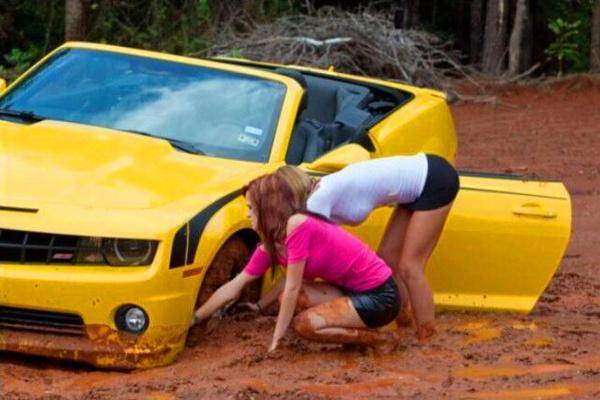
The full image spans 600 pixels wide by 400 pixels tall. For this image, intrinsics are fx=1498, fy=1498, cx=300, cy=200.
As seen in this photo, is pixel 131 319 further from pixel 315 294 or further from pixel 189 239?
pixel 315 294

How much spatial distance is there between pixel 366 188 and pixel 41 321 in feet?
5.38

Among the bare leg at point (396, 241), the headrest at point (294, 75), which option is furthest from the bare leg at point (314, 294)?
the headrest at point (294, 75)

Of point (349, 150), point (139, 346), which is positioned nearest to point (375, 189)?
point (349, 150)

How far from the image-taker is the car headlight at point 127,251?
6738mm

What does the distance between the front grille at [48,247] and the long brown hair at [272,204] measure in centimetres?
75

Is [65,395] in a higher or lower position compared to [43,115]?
lower

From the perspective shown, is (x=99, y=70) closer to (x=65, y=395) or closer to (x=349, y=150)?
(x=349, y=150)

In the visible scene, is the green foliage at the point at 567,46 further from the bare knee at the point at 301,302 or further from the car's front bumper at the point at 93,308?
the car's front bumper at the point at 93,308

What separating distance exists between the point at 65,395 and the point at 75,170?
136 cm

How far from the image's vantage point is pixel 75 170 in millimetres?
7254

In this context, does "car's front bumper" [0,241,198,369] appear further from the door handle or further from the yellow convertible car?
the door handle

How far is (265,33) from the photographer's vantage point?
62.4ft

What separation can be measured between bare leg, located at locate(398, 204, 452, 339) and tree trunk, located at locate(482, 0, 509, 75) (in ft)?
49.8

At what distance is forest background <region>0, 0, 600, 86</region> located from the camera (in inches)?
741
